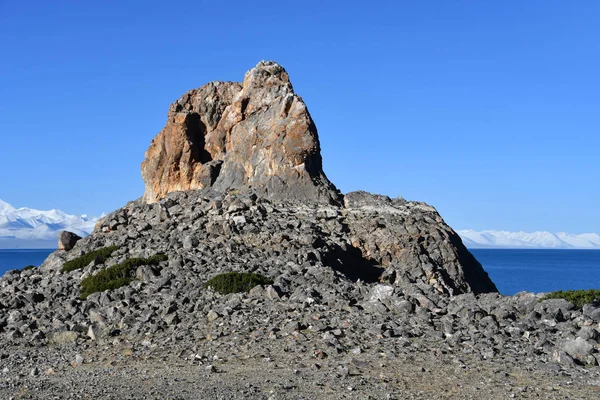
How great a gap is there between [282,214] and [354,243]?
15.9 ft

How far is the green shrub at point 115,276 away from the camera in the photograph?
103 ft

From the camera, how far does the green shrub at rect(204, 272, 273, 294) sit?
2861cm

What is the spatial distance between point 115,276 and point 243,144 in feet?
63.5

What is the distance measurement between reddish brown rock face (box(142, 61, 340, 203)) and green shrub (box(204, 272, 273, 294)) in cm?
1569

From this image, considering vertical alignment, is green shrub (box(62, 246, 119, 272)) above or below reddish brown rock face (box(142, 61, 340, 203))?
below

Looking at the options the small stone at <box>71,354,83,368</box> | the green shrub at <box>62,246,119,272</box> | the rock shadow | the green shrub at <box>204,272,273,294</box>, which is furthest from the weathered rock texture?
the small stone at <box>71,354,83,368</box>

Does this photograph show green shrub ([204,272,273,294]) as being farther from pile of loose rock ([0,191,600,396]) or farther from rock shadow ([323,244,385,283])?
rock shadow ([323,244,385,283])

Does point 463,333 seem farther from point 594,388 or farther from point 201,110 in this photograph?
point 201,110

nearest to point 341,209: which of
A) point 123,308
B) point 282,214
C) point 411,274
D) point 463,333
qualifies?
point 282,214

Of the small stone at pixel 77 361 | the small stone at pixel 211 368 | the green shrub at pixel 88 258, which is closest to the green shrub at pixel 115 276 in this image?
the green shrub at pixel 88 258

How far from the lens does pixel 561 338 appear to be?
70.0 feet

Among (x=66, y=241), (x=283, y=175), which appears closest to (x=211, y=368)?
(x=283, y=175)

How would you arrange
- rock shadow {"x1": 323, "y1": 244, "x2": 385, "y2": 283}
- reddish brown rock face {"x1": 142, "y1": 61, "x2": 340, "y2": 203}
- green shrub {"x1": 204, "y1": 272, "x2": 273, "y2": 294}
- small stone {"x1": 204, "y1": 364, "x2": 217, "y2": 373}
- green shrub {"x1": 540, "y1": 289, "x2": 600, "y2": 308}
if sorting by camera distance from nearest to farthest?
small stone {"x1": 204, "y1": 364, "x2": 217, "y2": 373} < green shrub {"x1": 540, "y1": 289, "x2": 600, "y2": 308} < green shrub {"x1": 204, "y1": 272, "x2": 273, "y2": 294} < rock shadow {"x1": 323, "y1": 244, "x2": 385, "y2": 283} < reddish brown rock face {"x1": 142, "y1": 61, "x2": 340, "y2": 203}

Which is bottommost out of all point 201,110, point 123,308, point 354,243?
point 123,308
